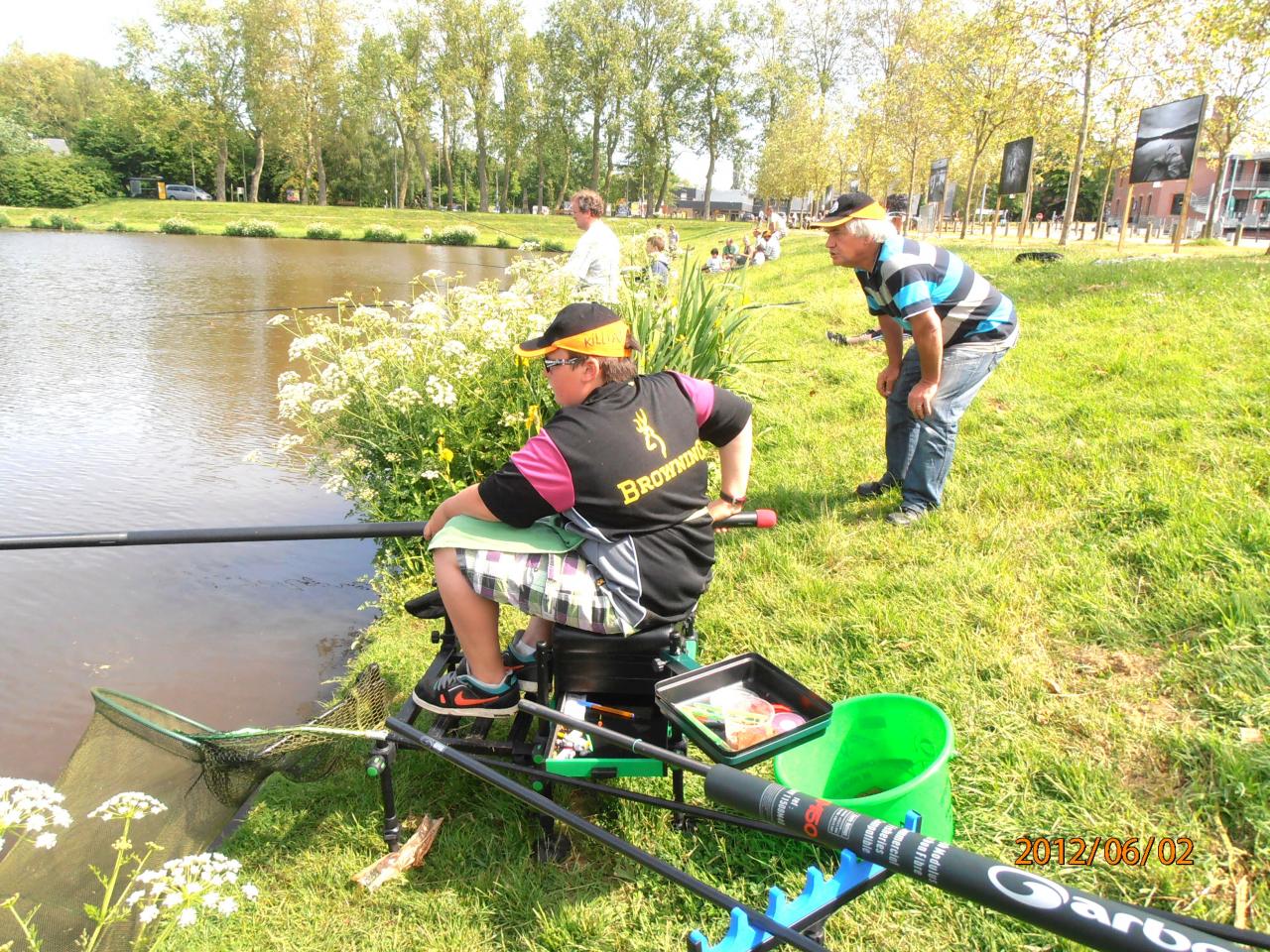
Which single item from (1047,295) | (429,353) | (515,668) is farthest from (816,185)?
(515,668)

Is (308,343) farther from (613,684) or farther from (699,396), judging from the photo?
(613,684)

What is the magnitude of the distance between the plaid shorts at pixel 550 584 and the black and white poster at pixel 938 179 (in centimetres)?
2444

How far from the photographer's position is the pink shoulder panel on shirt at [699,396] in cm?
289

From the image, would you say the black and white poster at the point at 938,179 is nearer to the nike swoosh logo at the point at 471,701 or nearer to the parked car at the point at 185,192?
the nike swoosh logo at the point at 471,701

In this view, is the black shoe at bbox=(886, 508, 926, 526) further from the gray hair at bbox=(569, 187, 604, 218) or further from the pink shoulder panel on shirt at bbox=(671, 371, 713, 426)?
the gray hair at bbox=(569, 187, 604, 218)

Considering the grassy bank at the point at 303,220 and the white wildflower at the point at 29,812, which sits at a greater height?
→ the grassy bank at the point at 303,220

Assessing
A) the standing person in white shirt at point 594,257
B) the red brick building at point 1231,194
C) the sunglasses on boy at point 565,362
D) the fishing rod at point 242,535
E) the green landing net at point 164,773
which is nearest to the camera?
the sunglasses on boy at point 565,362

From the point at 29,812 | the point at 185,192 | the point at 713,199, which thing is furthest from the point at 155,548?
the point at 713,199

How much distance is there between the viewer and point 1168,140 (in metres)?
13.7

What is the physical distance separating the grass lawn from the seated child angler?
0.83 metres

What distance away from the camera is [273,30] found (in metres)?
53.6

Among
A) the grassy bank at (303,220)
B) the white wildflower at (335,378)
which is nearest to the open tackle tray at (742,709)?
the white wildflower at (335,378)

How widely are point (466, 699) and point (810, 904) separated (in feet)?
4.46

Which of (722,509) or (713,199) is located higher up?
(713,199)
